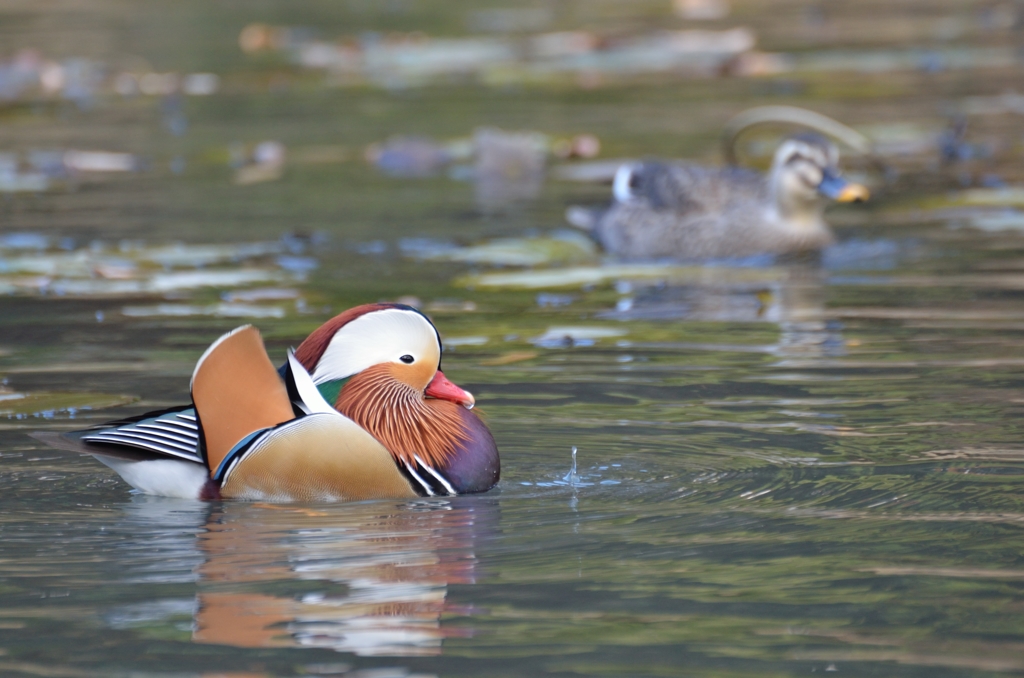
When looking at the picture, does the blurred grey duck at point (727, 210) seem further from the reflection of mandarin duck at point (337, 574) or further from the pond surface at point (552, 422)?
the reflection of mandarin duck at point (337, 574)

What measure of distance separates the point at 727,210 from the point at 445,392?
6335mm

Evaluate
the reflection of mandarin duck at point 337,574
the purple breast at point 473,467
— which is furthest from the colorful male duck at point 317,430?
the reflection of mandarin duck at point 337,574

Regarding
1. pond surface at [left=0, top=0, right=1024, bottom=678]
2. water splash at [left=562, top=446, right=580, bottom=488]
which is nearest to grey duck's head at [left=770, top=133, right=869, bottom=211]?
pond surface at [left=0, top=0, right=1024, bottom=678]

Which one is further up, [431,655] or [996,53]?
[996,53]

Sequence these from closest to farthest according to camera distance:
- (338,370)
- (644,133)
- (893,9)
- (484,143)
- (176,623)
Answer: (176,623)
(338,370)
(484,143)
(644,133)
(893,9)

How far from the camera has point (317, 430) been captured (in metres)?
5.27

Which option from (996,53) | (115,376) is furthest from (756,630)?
(996,53)

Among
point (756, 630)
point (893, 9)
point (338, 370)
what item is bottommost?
point (756, 630)

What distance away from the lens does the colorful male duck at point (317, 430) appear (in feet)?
17.4

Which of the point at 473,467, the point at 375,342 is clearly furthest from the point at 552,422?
the point at 375,342

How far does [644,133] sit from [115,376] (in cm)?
915

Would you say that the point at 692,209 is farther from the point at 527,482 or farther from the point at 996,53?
the point at 996,53

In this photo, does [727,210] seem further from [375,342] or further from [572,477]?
[375,342]

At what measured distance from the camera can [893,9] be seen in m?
27.2
